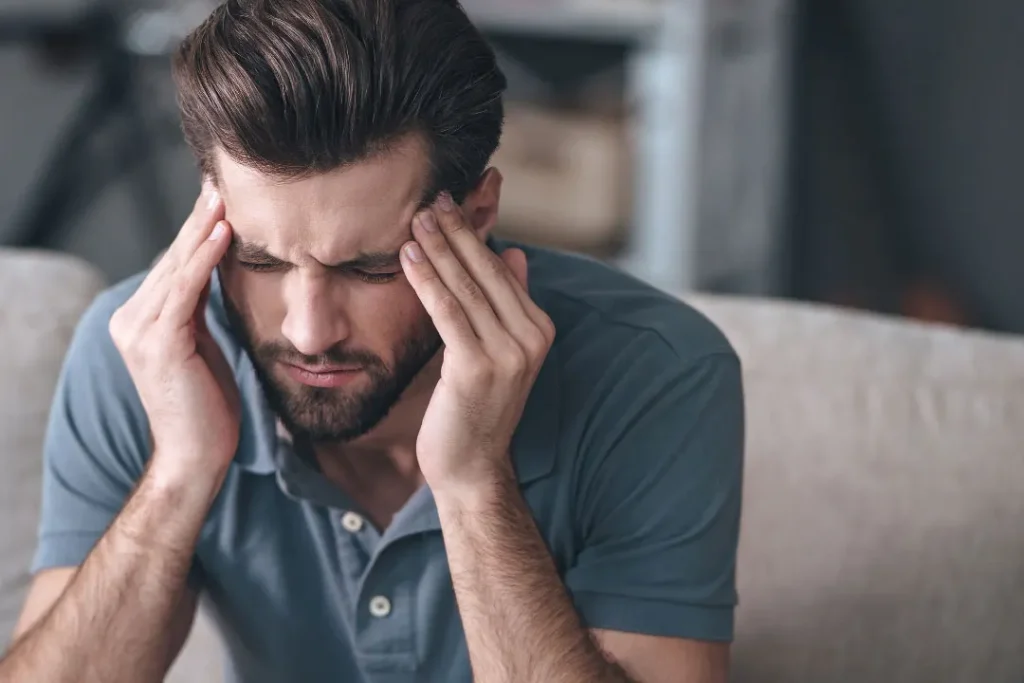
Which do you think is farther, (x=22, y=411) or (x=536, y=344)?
(x=22, y=411)

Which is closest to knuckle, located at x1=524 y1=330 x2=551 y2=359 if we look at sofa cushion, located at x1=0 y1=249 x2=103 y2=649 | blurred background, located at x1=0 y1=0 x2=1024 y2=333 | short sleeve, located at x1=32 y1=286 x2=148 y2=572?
short sleeve, located at x1=32 y1=286 x2=148 y2=572

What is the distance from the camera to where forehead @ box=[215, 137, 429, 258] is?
1.04m

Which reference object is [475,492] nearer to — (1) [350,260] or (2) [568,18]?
(1) [350,260]

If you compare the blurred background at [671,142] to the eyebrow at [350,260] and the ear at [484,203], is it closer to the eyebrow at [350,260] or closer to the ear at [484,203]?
the ear at [484,203]

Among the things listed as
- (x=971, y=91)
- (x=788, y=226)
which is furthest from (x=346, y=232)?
(x=788, y=226)

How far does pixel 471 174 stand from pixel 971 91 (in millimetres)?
2293

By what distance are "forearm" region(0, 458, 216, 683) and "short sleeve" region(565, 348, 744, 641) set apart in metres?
0.38

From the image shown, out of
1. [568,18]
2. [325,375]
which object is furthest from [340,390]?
[568,18]

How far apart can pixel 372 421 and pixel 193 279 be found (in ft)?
0.68

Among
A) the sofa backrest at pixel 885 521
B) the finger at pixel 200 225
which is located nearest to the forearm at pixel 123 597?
the finger at pixel 200 225

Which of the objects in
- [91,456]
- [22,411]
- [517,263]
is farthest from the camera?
[22,411]

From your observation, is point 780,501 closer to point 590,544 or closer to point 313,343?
point 590,544

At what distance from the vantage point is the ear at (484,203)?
114cm

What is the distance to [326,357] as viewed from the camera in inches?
43.0
